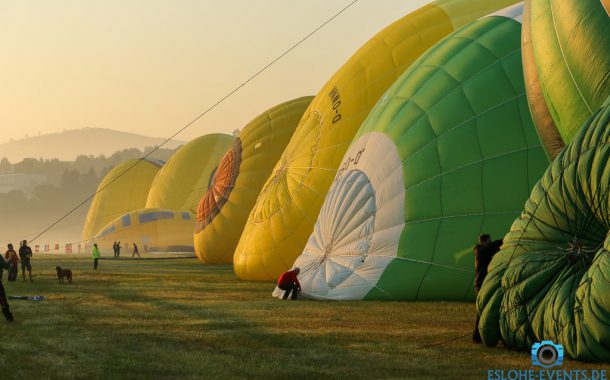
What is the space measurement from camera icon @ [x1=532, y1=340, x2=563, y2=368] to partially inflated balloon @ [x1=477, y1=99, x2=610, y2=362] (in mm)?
77

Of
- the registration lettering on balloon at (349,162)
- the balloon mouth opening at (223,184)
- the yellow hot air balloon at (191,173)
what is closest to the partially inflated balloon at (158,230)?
the yellow hot air balloon at (191,173)

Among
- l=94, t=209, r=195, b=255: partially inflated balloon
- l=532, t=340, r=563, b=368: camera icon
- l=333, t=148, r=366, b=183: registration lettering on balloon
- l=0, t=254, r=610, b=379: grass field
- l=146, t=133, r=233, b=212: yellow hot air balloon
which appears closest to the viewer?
l=532, t=340, r=563, b=368: camera icon

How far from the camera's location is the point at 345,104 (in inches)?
816

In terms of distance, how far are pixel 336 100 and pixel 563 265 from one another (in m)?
11.5

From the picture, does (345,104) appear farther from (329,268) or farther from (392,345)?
(392,345)

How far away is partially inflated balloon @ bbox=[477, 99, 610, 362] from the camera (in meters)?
9.29

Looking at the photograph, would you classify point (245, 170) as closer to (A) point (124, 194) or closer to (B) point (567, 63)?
(B) point (567, 63)

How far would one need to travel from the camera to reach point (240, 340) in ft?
39.3

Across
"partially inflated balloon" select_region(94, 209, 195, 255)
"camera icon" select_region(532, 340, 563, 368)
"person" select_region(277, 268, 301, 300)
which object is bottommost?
"partially inflated balloon" select_region(94, 209, 195, 255)

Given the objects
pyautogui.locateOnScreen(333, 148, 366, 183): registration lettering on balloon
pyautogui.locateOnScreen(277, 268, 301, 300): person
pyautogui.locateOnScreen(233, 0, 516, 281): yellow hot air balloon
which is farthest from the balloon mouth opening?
pyautogui.locateOnScreen(277, 268, 301, 300): person

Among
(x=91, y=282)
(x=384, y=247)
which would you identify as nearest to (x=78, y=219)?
(x=91, y=282)

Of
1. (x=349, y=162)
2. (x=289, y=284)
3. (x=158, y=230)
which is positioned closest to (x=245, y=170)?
(x=349, y=162)

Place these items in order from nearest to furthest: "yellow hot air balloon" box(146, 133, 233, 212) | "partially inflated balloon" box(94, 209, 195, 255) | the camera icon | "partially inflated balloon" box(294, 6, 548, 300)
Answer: the camera icon < "partially inflated balloon" box(294, 6, 548, 300) < "partially inflated balloon" box(94, 209, 195, 255) < "yellow hot air balloon" box(146, 133, 233, 212)

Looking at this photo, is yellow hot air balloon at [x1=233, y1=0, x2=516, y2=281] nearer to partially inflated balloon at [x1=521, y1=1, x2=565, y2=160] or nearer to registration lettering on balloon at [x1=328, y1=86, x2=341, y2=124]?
registration lettering on balloon at [x1=328, y1=86, x2=341, y2=124]
